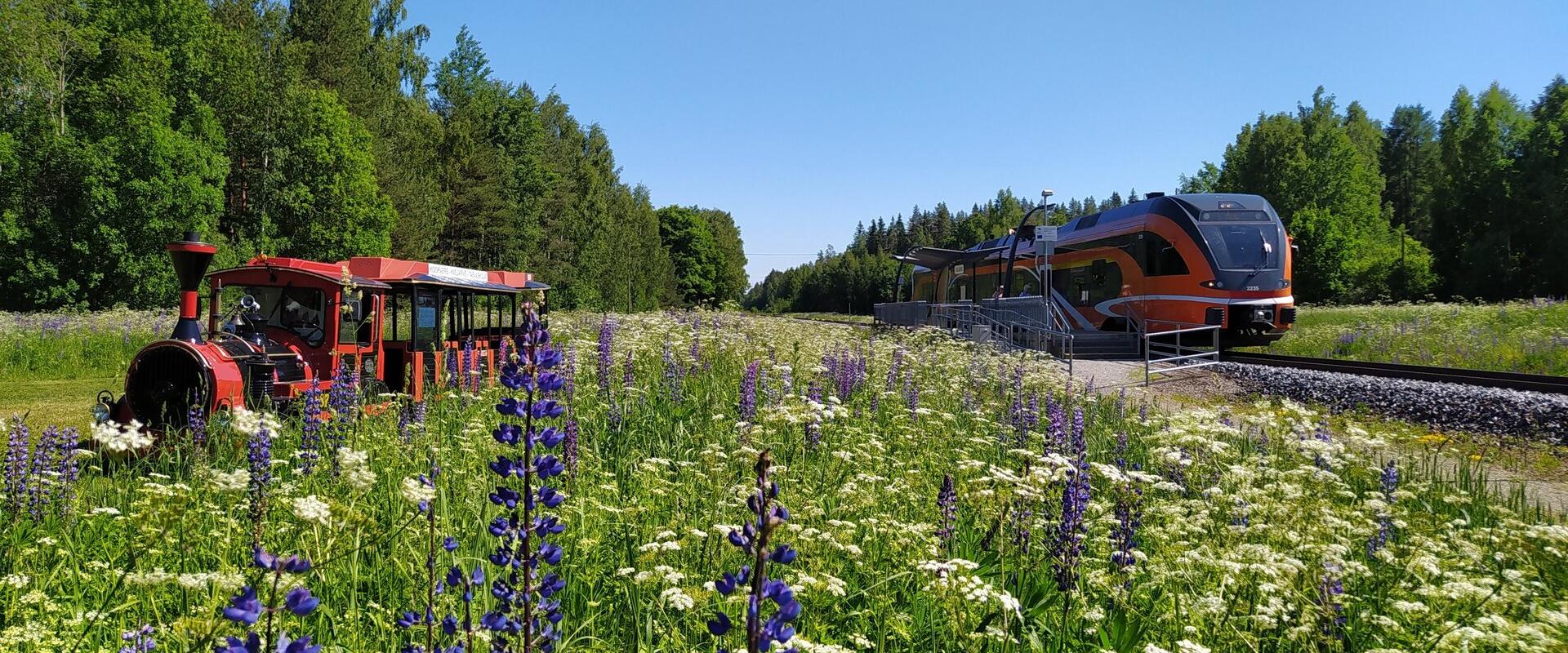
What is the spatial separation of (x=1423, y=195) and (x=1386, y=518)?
79.5m

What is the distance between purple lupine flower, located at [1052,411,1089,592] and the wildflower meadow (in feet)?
0.05

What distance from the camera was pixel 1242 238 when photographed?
17906 millimetres

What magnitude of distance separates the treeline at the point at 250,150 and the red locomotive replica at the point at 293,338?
18.7 metres

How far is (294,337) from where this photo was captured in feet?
28.5

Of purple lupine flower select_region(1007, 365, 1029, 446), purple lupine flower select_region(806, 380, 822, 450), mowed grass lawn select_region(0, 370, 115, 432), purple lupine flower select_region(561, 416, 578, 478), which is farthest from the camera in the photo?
mowed grass lawn select_region(0, 370, 115, 432)

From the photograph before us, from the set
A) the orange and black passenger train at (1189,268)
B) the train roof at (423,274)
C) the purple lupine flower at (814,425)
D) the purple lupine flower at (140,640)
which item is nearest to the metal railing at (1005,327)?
the orange and black passenger train at (1189,268)

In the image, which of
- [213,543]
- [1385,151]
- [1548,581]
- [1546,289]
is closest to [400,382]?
[213,543]

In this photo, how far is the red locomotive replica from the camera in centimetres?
714

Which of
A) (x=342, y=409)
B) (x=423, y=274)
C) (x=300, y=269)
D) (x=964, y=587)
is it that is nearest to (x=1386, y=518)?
(x=964, y=587)

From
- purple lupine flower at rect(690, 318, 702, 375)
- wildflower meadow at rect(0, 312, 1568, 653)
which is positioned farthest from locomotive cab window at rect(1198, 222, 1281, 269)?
purple lupine flower at rect(690, 318, 702, 375)

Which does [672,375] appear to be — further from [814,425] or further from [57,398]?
[57,398]

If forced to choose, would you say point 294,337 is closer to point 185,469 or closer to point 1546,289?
point 185,469

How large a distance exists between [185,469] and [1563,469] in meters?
13.3

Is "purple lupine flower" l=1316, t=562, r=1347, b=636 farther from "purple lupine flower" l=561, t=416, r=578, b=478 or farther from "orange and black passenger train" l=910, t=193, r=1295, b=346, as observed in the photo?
"orange and black passenger train" l=910, t=193, r=1295, b=346
